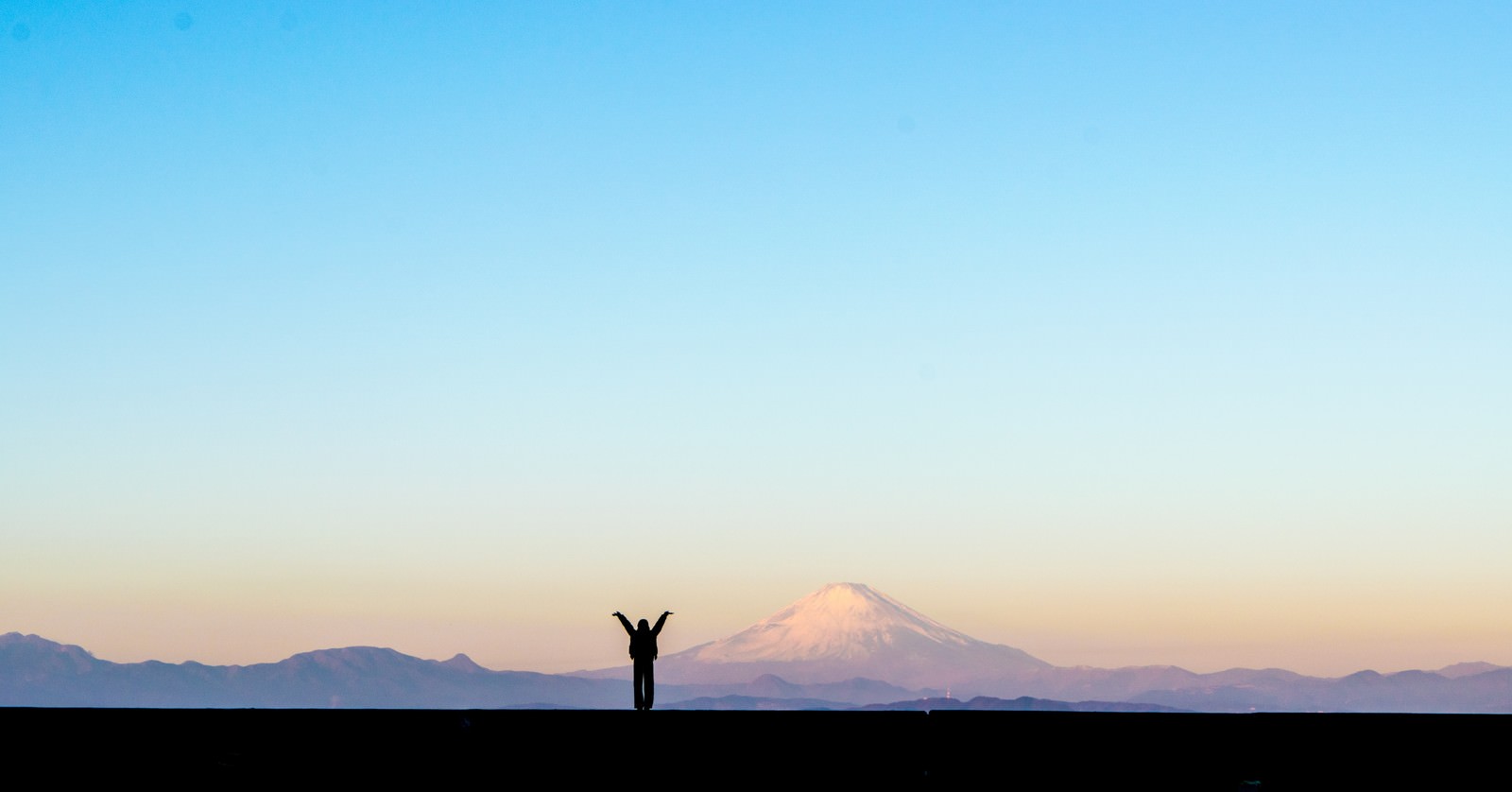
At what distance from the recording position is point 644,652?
101ft

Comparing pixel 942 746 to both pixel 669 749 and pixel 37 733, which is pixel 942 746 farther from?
pixel 37 733

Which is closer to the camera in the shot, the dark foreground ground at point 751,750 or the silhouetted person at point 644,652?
the dark foreground ground at point 751,750

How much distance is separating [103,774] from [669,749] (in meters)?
5.47

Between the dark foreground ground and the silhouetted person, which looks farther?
the silhouetted person

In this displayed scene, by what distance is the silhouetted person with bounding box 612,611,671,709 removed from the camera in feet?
100.0

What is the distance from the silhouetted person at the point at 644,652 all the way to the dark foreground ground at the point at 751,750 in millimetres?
12049

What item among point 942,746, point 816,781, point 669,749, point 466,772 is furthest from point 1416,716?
point 466,772

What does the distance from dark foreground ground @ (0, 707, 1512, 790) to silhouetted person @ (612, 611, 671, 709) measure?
39.5ft

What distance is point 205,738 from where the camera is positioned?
1672cm

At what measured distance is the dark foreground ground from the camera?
16375 mm

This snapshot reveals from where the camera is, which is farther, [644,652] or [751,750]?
[644,652]

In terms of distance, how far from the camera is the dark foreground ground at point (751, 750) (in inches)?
645

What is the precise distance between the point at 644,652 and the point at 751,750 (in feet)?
44.9

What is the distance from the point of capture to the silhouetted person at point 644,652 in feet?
100.0
